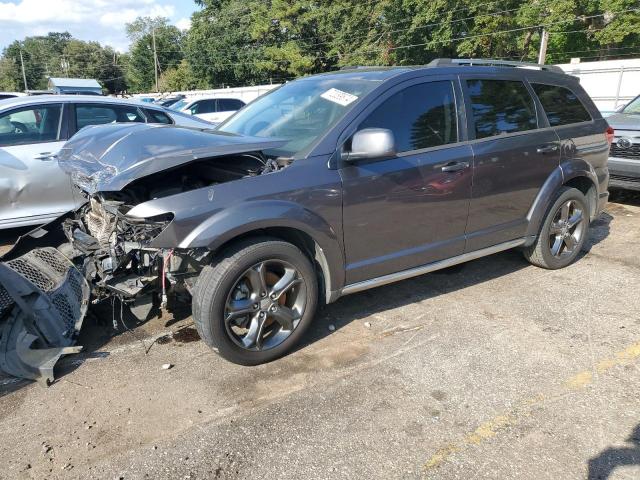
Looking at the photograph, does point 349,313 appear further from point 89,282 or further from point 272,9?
point 272,9

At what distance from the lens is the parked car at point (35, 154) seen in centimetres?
561

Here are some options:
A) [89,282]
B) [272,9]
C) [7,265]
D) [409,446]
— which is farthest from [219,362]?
[272,9]

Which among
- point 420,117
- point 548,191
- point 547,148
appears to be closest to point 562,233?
point 548,191

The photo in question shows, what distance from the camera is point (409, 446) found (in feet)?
8.66

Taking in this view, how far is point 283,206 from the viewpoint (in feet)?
10.5

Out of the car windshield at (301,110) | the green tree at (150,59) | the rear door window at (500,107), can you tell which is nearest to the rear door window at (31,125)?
the car windshield at (301,110)

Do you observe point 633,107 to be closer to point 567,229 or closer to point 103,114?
point 567,229

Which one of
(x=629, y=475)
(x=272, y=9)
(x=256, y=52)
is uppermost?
(x=272, y=9)

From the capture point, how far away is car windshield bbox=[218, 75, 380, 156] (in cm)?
359

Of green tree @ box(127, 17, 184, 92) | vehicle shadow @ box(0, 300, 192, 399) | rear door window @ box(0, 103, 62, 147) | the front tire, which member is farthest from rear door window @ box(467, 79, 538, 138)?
green tree @ box(127, 17, 184, 92)

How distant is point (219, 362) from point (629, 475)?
2.38 meters

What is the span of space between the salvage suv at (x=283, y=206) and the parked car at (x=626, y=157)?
3529mm

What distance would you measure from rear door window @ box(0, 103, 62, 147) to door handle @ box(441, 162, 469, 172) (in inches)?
176

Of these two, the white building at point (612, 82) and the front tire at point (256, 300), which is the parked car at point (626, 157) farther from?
the white building at point (612, 82)
